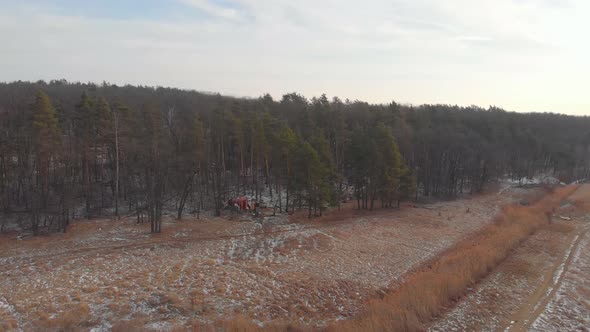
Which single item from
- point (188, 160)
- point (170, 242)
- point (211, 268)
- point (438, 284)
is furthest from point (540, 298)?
point (188, 160)

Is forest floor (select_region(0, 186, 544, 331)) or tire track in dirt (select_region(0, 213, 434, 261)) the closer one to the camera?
forest floor (select_region(0, 186, 544, 331))

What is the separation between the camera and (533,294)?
18.2 m

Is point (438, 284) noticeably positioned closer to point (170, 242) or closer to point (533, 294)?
point (533, 294)

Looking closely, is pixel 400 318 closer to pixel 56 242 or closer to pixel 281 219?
pixel 281 219

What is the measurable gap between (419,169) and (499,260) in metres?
32.9

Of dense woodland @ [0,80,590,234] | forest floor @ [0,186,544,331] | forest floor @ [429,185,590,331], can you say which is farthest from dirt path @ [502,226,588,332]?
dense woodland @ [0,80,590,234]

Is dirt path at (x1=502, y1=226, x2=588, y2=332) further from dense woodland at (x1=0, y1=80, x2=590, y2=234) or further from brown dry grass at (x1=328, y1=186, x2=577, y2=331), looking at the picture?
dense woodland at (x1=0, y1=80, x2=590, y2=234)

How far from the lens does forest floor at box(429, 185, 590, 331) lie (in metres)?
15.1

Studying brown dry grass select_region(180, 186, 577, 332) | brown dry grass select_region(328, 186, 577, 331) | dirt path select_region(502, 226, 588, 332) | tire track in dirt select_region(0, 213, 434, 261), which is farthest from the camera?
tire track in dirt select_region(0, 213, 434, 261)

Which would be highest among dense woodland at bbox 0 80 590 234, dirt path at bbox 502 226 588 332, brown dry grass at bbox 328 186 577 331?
dense woodland at bbox 0 80 590 234

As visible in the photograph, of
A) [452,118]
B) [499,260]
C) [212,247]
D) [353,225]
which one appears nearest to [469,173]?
[452,118]

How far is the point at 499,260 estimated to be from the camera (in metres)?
23.1

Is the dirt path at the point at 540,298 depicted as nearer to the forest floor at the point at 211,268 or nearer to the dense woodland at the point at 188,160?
the forest floor at the point at 211,268

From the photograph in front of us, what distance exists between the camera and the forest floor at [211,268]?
600 inches
